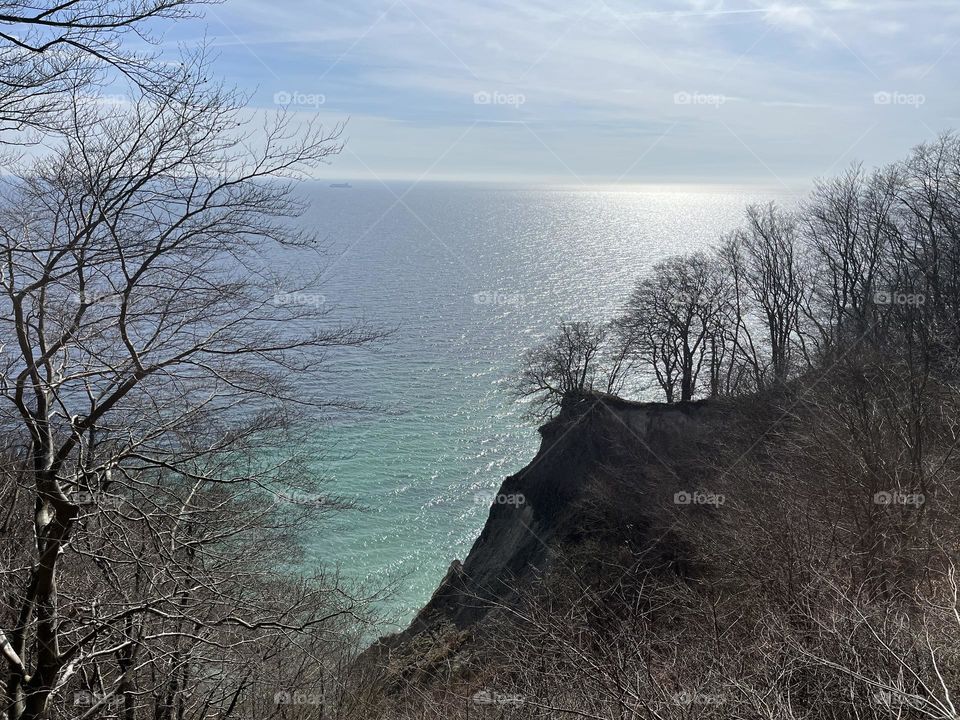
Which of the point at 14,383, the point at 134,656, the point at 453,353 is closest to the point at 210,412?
the point at 14,383

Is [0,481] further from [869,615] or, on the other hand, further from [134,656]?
[869,615]

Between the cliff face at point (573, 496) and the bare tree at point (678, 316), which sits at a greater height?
A: the bare tree at point (678, 316)

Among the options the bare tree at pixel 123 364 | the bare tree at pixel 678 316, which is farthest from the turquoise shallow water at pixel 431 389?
the bare tree at pixel 678 316

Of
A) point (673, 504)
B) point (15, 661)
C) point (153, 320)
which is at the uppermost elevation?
point (153, 320)

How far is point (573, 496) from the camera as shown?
96.2 ft

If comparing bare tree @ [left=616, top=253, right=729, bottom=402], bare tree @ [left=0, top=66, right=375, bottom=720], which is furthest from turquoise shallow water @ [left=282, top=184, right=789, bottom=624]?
bare tree @ [left=616, top=253, right=729, bottom=402]

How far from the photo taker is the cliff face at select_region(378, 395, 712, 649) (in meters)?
24.8

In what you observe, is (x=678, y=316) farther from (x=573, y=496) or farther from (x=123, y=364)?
(x=123, y=364)

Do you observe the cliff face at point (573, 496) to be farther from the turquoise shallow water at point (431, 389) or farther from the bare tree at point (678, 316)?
the bare tree at point (678, 316)

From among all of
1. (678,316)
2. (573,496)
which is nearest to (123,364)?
(573,496)

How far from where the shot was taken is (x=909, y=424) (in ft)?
51.7

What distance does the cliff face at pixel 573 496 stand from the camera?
81.3 ft

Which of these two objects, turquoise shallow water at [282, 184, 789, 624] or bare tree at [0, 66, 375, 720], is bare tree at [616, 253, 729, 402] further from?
bare tree at [0, 66, 375, 720]

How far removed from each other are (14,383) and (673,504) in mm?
19445
